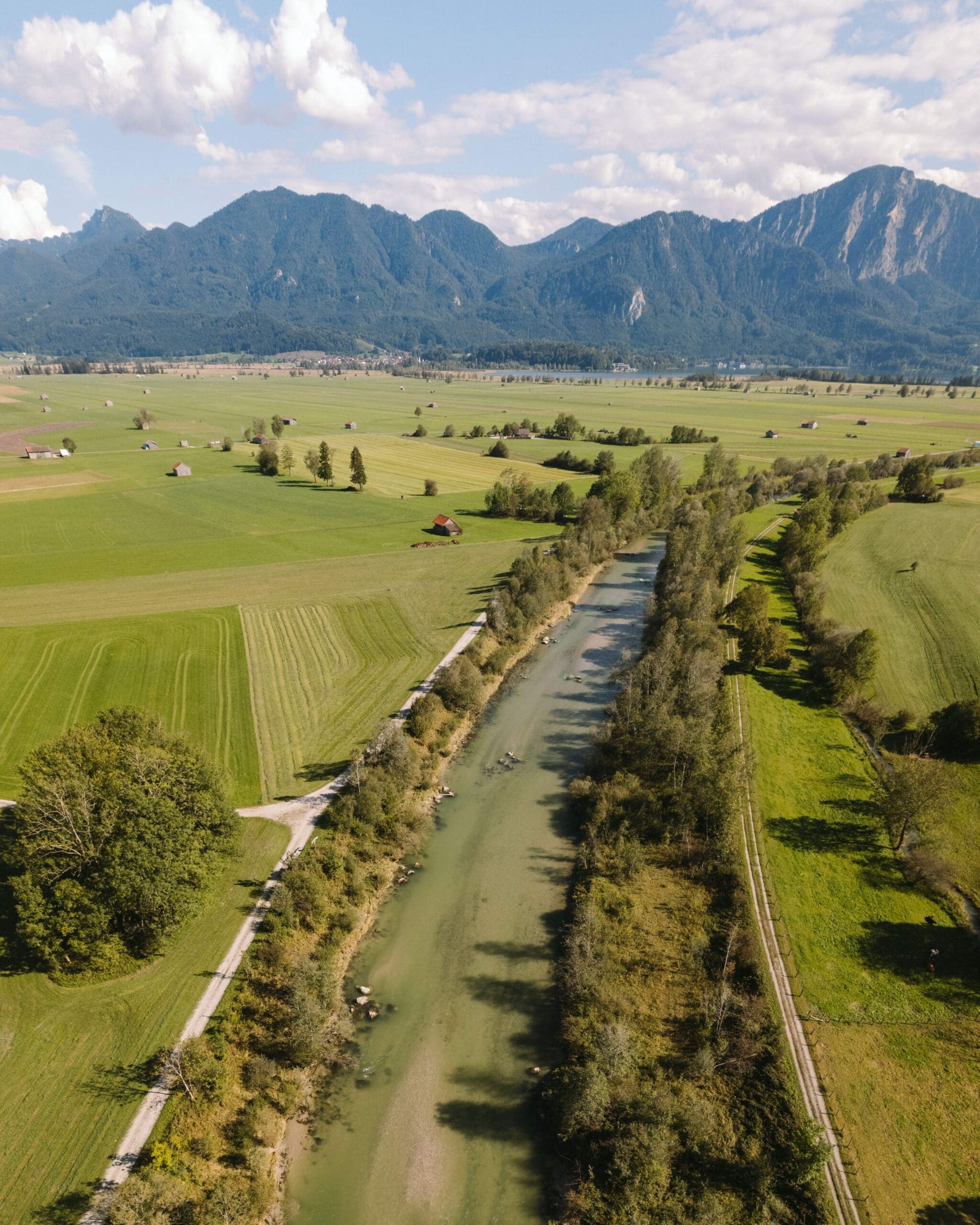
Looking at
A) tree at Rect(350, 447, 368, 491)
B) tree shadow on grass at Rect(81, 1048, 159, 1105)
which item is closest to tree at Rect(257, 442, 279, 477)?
tree at Rect(350, 447, 368, 491)

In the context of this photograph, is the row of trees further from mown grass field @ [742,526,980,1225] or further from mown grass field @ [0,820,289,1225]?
mown grass field @ [742,526,980,1225]

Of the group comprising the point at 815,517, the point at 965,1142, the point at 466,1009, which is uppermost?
the point at 815,517

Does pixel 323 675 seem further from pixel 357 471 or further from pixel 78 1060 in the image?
pixel 357 471

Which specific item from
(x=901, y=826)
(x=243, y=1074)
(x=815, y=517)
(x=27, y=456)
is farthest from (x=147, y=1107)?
(x=27, y=456)

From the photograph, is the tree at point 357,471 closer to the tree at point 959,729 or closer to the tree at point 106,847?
the tree at point 106,847

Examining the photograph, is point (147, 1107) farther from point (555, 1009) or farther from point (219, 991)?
point (555, 1009)

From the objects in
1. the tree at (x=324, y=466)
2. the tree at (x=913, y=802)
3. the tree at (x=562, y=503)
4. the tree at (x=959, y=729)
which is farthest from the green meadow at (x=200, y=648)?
the tree at (x=562, y=503)
